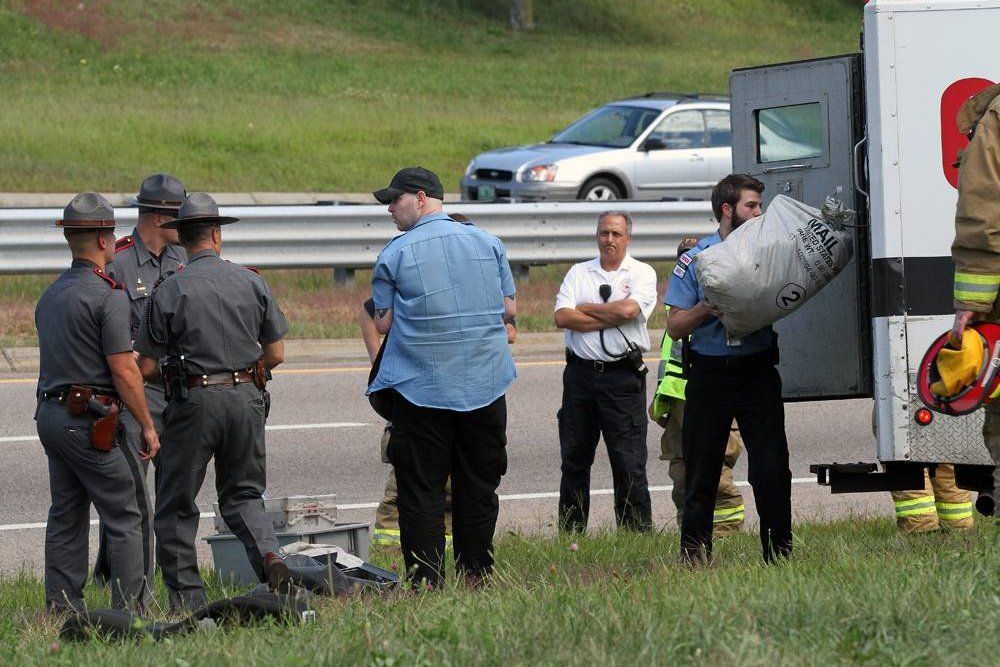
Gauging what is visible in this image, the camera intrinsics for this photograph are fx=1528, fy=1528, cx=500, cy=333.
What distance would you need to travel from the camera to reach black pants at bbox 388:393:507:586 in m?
6.59

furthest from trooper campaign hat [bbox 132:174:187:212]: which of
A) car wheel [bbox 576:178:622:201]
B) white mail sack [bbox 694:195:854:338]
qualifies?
car wheel [bbox 576:178:622:201]

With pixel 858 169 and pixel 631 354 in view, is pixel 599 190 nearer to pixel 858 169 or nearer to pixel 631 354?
pixel 631 354

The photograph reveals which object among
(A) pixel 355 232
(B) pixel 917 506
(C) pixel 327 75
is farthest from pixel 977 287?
(C) pixel 327 75

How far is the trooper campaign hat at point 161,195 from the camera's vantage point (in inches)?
291

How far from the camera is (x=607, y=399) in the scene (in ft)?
28.7

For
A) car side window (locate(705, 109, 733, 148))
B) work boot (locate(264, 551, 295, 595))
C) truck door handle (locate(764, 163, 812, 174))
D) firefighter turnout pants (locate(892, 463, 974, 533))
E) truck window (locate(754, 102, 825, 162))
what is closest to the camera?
work boot (locate(264, 551, 295, 595))

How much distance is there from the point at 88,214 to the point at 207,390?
0.90 meters

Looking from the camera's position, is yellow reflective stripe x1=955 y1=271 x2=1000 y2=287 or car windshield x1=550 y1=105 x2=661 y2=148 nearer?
yellow reflective stripe x1=955 y1=271 x2=1000 y2=287

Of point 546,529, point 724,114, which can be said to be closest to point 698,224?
point 724,114

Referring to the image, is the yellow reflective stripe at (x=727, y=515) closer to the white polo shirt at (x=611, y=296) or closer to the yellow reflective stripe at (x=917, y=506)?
the yellow reflective stripe at (x=917, y=506)

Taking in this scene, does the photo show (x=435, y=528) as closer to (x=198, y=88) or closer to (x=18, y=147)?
(x=18, y=147)

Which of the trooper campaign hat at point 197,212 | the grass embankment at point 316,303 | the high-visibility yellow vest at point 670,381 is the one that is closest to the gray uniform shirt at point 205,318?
the trooper campaign hat at point 197,212

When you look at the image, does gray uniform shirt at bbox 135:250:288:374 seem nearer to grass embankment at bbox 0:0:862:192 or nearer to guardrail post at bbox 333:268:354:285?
guardrail post at bbox 333:268:354:285

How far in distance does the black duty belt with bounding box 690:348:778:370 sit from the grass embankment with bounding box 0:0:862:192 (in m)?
18.3
